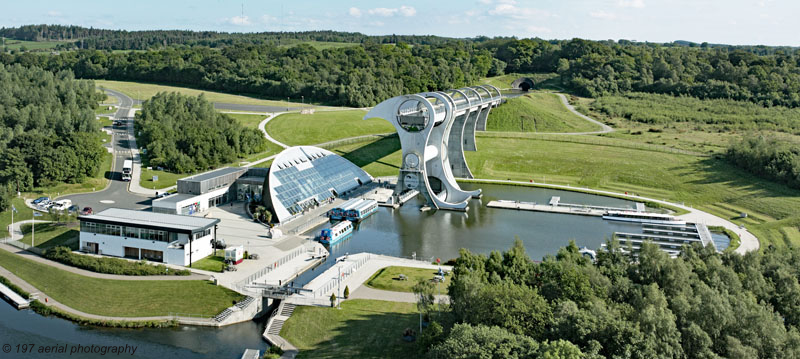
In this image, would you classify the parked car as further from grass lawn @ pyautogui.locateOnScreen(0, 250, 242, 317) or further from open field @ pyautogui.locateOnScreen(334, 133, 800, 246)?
open field @ pyautogui.locateOnScreen(334, 133, 800, 246)

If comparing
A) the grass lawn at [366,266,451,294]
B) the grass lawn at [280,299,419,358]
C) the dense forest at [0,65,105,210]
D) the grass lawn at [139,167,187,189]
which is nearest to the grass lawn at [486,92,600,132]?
the grass lawn at [139,167,187,189]

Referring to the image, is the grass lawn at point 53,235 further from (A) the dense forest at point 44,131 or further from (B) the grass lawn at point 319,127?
(B) the grass lawn at point 319,127

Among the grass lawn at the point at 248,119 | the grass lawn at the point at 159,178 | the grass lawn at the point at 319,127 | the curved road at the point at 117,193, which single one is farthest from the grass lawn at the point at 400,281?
the grass lawn at the point at 248,119

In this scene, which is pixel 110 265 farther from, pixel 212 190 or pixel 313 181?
pixel 313 181

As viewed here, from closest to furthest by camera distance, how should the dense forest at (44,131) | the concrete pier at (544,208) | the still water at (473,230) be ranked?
the still water at (473,230), the concrete pier at (544,208), the dense forest at (44,131)

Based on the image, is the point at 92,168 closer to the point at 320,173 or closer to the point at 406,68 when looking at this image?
the point at 320,173

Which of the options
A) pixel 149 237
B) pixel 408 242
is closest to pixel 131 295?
pixel 149 237
